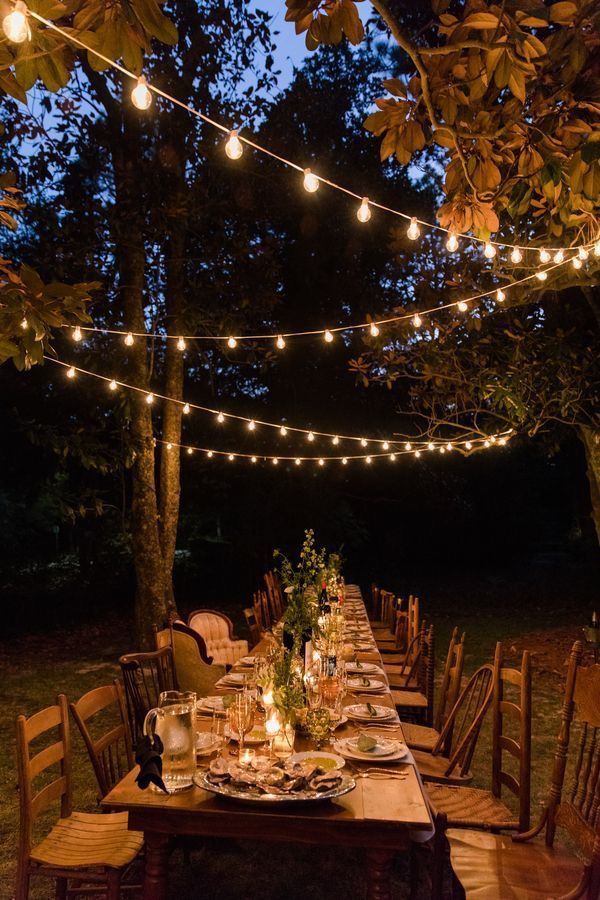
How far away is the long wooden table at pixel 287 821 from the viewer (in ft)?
6.34

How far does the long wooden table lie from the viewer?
193cm

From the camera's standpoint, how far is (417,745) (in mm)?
3684

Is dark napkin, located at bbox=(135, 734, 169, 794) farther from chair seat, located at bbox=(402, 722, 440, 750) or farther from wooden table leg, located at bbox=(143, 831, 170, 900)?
chair seat, located at bbox=(402, 722, 440, 750)

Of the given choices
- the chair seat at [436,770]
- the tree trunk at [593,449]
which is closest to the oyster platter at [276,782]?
the chair seat at [436,770]

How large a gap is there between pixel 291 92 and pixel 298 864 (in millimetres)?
11017

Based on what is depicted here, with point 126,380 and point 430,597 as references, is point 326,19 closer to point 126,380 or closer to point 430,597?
point 126,380

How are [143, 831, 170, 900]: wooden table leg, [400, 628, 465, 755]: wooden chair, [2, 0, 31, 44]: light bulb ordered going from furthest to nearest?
[400, 628, 465, 755]: wooden chair, [143, 831, 170, 900]: wooden table leg, [2, 0, 31, 44]: light bulb

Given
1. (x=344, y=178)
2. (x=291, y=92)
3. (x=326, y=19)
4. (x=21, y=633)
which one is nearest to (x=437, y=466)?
(x=344, y=178)

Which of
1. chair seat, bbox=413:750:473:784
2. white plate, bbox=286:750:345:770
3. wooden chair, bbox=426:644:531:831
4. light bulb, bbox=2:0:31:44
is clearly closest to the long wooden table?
white plate, bbox=286:750:345:770

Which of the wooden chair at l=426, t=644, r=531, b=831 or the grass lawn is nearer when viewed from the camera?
the wooden chair at l=426, t=644, r=531, b=831

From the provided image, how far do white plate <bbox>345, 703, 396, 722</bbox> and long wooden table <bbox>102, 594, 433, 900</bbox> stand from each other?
72 centimetres

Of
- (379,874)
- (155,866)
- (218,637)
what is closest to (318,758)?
(379,874)

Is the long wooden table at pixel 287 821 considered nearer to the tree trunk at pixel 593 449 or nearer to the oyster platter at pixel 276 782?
the oyster platter at pixel 276 782

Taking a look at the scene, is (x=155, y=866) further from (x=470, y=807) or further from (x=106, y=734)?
(x=470, y=807)
